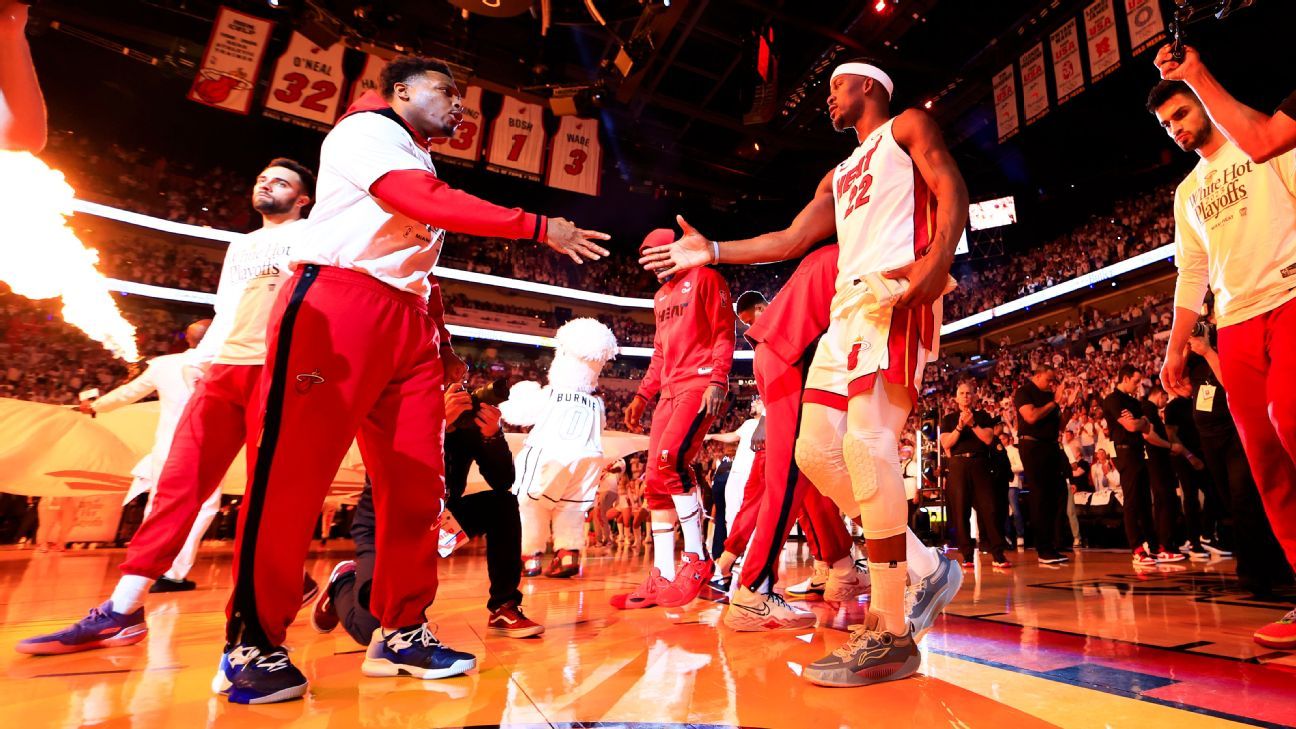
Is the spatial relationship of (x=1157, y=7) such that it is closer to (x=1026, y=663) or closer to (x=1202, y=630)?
(x=1202, y=630)

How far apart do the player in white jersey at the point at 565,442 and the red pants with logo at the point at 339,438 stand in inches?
122

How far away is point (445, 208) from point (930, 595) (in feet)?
6.73

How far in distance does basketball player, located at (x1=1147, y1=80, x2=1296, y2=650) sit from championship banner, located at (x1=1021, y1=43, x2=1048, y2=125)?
1037 centimetres

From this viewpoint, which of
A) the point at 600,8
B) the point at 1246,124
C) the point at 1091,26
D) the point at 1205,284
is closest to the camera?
the point at 1246,124

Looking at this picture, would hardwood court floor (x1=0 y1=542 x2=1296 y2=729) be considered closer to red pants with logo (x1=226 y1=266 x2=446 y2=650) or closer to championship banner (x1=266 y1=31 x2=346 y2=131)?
red pants with logo (x1=226 y1=266 x2=446 y2=650)

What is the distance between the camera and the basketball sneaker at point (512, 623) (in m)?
2.62

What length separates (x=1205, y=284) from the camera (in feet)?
9.35

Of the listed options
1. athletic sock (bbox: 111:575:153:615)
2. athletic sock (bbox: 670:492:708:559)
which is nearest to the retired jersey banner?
athletic sock (bbox: 670:492:708:559)

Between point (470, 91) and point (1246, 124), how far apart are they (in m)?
12.4

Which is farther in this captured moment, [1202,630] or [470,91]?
[470,91]

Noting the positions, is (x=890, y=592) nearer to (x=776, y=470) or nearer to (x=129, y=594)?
(x=776, y=470)

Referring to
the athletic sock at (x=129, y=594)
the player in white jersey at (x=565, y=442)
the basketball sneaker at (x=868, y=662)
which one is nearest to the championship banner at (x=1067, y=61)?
the player in white jersey at (x=565, y=442)

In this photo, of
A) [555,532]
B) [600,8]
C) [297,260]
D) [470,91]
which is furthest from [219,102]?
[297,260]

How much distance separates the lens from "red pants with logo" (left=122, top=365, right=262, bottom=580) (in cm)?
250
